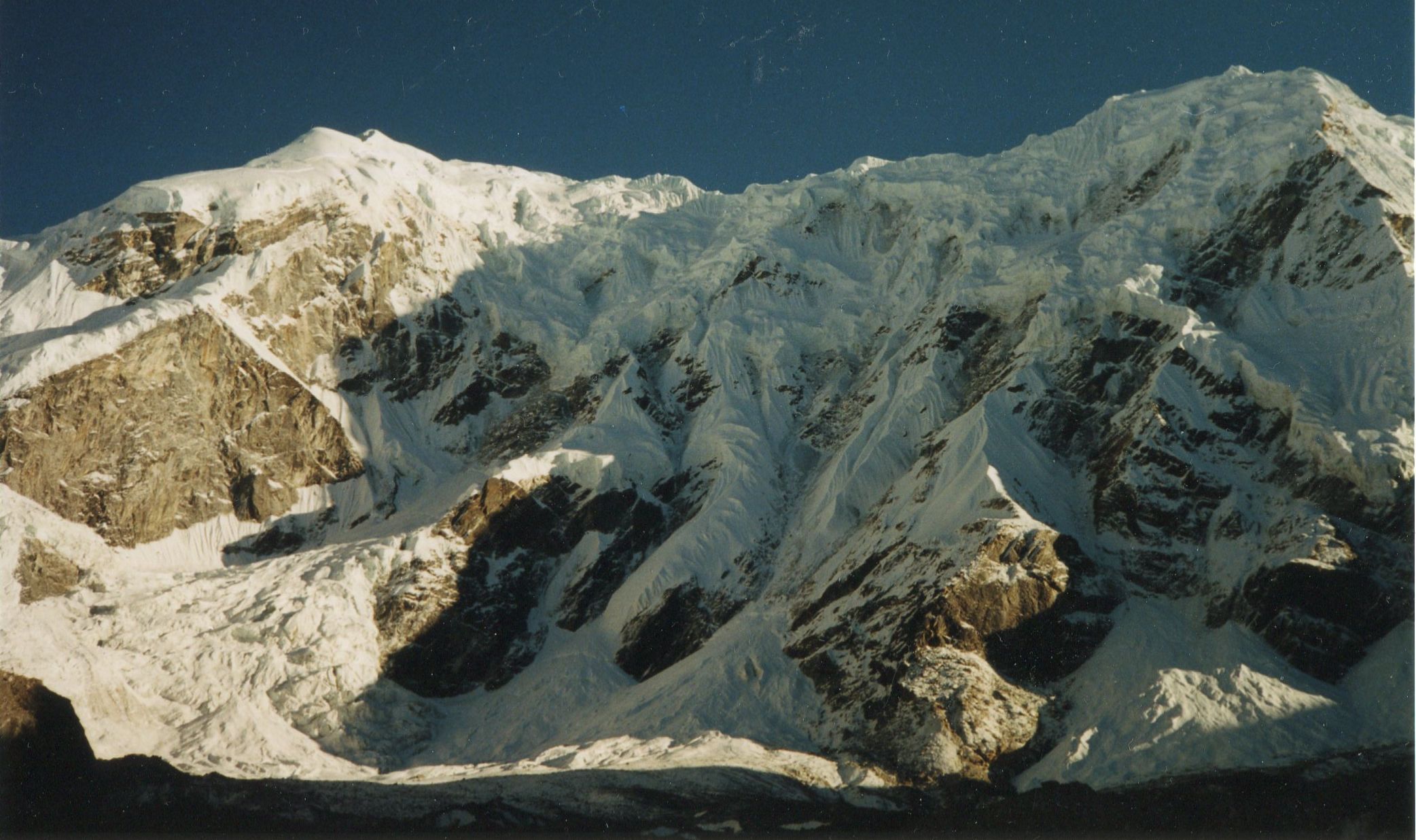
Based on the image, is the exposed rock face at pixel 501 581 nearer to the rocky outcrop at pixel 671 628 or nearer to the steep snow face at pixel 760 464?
the steep snow face at pixel 760 464

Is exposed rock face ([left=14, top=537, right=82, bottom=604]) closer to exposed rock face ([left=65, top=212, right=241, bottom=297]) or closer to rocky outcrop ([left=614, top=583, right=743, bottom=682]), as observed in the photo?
exposed rock face ([left=65, top=212, right=241, bottom=297])

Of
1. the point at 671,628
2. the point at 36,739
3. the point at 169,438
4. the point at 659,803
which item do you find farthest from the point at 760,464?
the point at 36,739

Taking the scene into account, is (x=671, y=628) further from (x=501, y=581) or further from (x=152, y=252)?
(x=152, y=252)

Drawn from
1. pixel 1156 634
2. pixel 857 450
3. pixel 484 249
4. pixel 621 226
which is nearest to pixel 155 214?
pixel 484 249

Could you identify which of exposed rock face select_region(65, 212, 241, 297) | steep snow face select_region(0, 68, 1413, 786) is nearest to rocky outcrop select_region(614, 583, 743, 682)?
steep snow face select_region(0, 68, 1413, 786)

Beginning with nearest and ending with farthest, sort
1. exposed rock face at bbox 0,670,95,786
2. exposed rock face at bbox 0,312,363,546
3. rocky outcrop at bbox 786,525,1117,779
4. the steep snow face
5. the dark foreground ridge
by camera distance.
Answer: the dark foreground ridge → exposed rock face at bbox 0,670,95,786 → rocky outcrop at bbox 786,525,1117,779 → the steep snow face → exposed rock face at bbox 0,312,363,546

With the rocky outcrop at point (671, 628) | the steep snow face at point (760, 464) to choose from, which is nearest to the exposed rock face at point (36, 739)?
the steep snow face at point (760, 464)
